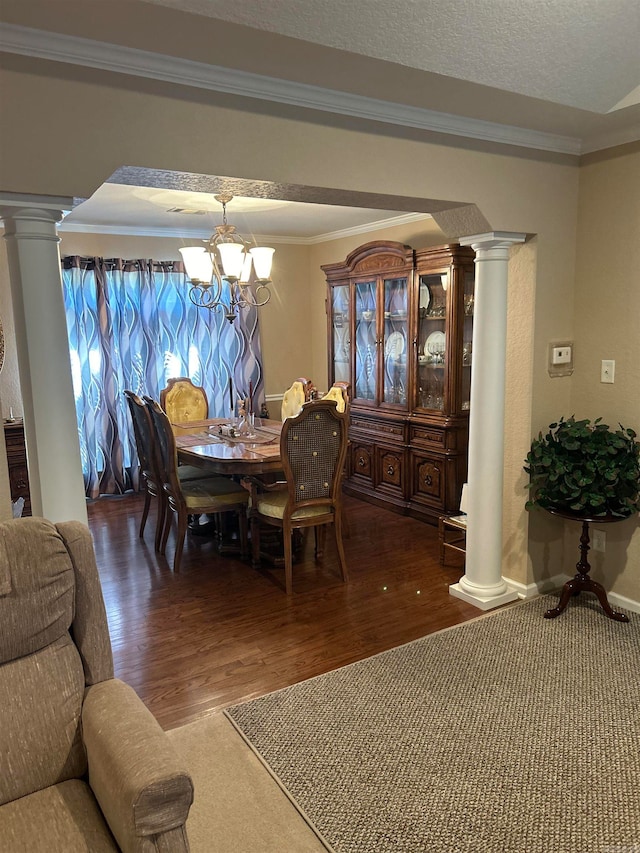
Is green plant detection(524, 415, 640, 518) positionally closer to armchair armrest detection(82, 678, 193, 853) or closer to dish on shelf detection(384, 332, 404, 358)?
dish on shelf detection(384, 332, 404, 358)

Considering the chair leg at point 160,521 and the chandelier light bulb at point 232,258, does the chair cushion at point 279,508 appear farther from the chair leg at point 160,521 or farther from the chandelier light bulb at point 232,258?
the chandelier light bulb at point 232,258

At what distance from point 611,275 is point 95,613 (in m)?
2.90

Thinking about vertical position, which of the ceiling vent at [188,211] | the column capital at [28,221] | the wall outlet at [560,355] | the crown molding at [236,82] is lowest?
the wall outlet at [560,355]

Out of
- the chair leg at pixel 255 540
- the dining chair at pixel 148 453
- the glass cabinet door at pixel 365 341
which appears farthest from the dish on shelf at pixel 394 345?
the dining chair at pixel 148 453

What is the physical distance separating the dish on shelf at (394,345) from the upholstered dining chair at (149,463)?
1.78m

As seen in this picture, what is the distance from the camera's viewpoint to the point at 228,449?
159 inches

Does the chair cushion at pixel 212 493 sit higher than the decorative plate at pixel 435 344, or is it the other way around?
the decorative plate at pixel 435 344

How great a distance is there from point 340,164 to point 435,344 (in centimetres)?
236

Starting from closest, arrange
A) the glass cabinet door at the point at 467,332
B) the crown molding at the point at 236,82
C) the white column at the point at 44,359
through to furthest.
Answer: the crown molding at the point at 236,82
the white column at the point at 44,359
the glass cabinet door at the point at 467,332

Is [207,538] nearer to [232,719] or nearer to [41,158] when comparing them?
[232,719]

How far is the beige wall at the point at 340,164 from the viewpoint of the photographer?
73.9 inches

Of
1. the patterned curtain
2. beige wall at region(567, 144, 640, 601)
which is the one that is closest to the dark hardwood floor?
beige wall at region(567, 144, 640, 601)

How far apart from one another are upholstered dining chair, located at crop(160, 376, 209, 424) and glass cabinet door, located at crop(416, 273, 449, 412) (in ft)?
6.44

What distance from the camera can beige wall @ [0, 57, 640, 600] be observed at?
188 cm
